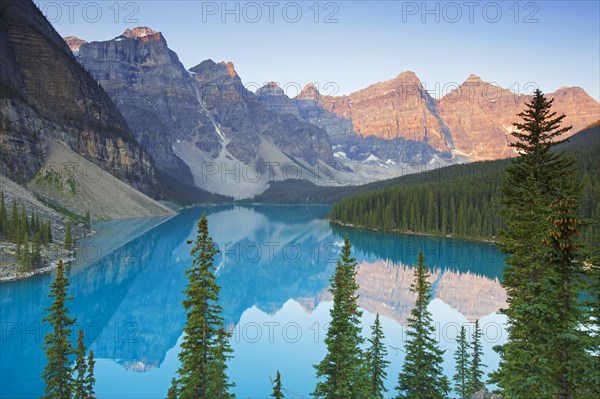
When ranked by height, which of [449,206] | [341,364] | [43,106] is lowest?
[341,364]

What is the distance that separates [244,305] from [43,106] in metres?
133

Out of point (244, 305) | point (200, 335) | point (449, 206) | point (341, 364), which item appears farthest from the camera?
point (449, 206)

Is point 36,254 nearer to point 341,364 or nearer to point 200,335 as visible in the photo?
point 200,335

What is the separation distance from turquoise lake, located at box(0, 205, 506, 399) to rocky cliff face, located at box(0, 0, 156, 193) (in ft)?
137

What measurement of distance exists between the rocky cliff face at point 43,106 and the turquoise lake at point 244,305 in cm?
4178

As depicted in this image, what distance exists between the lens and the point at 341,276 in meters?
19.1

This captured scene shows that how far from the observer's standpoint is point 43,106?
144500mm

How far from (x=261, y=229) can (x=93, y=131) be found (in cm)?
8099

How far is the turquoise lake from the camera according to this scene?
1156 inches

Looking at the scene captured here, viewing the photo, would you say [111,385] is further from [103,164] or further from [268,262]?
[103,164]

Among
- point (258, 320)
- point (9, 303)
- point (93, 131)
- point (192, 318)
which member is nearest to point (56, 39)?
point (93, 131)

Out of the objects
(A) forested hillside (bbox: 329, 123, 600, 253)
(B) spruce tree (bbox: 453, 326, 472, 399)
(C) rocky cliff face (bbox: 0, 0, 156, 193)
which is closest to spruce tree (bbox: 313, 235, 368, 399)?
(B) spruce tree (bbox: 453, 326, 472, 399)

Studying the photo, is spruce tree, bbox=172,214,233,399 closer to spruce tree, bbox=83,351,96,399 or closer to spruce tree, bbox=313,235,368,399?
spruce tree, bbox=83,351,96,399

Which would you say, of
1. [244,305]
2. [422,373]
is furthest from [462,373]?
[244,305]
